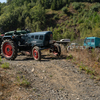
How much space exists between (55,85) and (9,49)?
4.27 meters

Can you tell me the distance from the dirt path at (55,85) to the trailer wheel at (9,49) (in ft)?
6.63

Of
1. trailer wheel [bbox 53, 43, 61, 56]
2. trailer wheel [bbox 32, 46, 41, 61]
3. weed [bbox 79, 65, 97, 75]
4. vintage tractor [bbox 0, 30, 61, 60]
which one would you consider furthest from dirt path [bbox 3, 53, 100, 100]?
trailer wheel [bbox 53, 43, 61, 56]

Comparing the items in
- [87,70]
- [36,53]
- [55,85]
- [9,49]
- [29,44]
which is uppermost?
[29,44]

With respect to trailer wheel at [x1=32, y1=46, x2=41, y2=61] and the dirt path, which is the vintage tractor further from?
the dirt path

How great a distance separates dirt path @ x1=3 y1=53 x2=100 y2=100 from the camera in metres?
3.67

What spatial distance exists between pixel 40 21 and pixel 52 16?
10.1 m

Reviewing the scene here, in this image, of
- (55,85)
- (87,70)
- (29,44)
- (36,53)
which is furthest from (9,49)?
(87,70)

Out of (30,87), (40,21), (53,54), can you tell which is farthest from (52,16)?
(30,87)

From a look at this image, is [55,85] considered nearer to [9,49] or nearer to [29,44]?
[29,44]

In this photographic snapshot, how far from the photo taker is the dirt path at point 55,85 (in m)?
3.67

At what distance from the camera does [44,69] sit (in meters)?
5.50

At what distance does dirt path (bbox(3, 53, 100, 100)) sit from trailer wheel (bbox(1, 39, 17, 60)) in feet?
6.63

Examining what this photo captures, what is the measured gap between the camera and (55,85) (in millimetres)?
4395

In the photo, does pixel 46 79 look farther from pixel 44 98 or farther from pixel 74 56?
pixel 74 56
